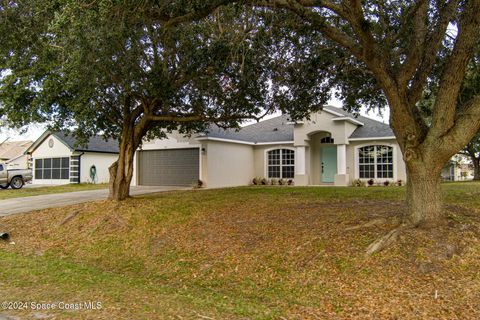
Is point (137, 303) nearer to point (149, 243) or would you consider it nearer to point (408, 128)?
point (149, 243)

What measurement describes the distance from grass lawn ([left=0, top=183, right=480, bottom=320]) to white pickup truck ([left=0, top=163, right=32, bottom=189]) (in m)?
15.1

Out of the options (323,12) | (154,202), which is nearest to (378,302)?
(323,12)

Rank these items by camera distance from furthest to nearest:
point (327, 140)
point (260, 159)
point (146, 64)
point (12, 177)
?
point (260, 159)
point (12, 177)
point (327, 140)
point (146, 64)

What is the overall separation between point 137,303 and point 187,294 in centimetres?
92

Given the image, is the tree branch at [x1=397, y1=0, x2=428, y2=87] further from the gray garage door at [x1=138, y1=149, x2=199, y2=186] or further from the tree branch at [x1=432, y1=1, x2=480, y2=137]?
the gray garage door at [x1=138, y1=149, x2=199, y2=186]

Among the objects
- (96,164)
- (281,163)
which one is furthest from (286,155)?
(96,164)

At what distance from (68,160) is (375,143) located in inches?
835

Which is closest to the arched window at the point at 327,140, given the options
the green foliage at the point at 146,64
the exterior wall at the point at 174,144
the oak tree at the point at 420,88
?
the exterior wall at the point at 174,144

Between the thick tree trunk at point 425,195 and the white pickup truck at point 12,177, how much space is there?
24.3 meters

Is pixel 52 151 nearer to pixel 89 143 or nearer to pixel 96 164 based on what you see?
pixel 89 143

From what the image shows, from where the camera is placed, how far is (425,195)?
6730mm

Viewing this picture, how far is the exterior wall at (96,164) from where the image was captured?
27.3m

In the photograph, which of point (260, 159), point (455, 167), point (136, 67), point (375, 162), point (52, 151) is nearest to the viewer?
point (136, 67)

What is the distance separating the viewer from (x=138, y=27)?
8289 millimetres
